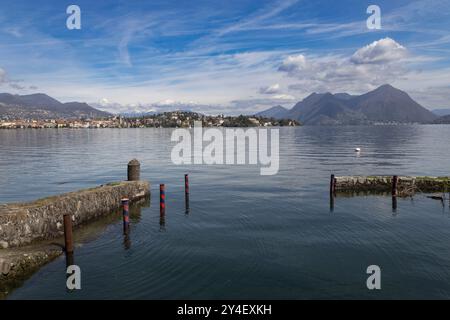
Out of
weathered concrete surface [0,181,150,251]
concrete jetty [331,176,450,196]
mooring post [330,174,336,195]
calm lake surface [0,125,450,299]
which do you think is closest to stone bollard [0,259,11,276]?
calm lake surface [0,125,450,299]

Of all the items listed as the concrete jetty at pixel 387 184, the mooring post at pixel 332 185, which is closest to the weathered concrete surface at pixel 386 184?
the concrete jetty at pixel 387 184

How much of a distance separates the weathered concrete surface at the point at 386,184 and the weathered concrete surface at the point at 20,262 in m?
25.8

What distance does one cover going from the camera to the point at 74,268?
1622cm

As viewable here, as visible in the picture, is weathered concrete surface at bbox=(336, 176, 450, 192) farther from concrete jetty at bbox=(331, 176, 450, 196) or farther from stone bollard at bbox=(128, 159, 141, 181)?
stone bollard at bbox=(128, 159, 141, 181)

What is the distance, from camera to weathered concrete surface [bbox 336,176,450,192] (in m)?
34.1

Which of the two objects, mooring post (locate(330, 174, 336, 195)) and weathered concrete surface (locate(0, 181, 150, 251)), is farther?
mooring post (locate(330, 174, 336, 195))

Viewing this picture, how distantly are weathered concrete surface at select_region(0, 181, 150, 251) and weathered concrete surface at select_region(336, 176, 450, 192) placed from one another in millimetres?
21299

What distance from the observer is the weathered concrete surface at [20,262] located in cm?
1473

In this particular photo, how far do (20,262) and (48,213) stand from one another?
3960 millimetres

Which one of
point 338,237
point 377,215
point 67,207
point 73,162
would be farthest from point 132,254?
point 73,162

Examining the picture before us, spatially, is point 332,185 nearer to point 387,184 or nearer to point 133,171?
point 387,184
